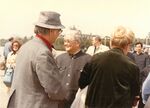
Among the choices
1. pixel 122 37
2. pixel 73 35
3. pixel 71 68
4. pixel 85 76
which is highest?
pixel 122 37

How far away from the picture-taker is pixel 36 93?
2916mm

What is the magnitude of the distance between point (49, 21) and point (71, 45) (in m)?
0.84

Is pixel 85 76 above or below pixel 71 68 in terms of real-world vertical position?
above

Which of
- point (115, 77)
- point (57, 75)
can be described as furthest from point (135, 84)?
point (57, 75)

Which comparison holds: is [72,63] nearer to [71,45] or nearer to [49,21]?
[71,45]

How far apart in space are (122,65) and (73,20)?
4567mm

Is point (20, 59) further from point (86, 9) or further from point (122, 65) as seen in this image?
point (86, 9)

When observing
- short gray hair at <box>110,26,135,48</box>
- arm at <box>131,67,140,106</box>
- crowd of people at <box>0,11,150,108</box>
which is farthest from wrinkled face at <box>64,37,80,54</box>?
arm at <box>131,67,140,106</box>

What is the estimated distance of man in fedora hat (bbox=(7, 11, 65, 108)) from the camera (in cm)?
285

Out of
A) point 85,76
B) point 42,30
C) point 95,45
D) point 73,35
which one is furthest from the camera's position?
point 95,45

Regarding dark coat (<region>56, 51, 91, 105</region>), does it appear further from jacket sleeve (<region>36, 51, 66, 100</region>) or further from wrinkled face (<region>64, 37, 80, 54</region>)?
jacket sleeve (<region>36, 51, 66, 100</region>)

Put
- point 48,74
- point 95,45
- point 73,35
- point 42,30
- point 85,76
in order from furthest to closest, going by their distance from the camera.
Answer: point 95,45, point 73,35, point 85,76, point 42,30, point 48,74

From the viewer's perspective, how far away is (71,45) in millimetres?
3826

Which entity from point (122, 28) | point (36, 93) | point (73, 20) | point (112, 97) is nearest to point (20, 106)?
point (36, 93)
